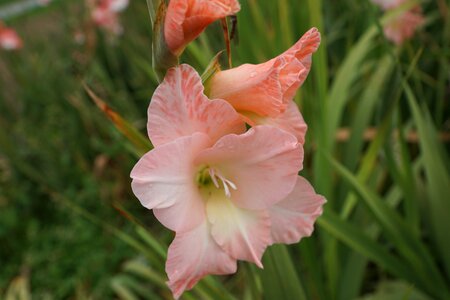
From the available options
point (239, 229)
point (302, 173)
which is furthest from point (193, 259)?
point (302, 173)

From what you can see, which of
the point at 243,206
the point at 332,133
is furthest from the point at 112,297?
the point at 243,206

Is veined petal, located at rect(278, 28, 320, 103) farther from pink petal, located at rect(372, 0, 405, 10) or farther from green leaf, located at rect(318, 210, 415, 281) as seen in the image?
pink petal, located at rect(372, 0, 405, 10)

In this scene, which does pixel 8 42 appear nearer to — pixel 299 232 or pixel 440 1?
pixel 440 1

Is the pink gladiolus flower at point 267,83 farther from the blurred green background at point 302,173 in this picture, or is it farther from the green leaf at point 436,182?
the green leaf at point 436,182

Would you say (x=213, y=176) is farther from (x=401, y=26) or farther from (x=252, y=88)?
(x=401, y=26)

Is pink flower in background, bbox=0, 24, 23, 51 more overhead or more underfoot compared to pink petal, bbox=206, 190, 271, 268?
more underfoot

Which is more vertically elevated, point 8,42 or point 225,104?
point 225,104

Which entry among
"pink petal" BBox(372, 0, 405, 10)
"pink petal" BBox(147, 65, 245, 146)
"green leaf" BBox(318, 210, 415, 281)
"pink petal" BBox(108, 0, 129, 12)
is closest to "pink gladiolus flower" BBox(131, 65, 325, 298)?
"pink petal" BBox(147, 65, 245, 146)
